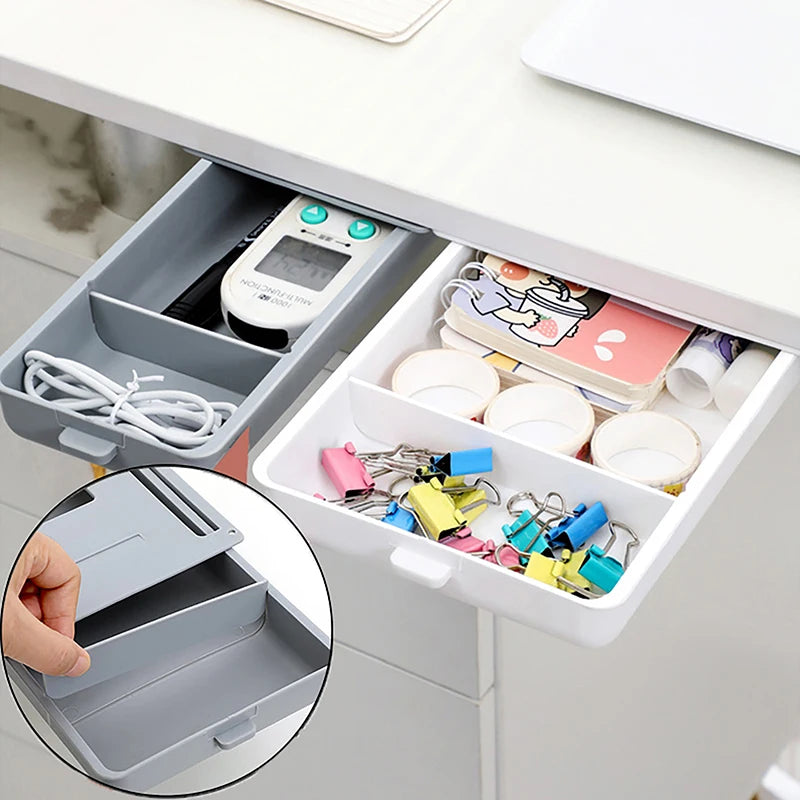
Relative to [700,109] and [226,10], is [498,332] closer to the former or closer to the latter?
[700,109]

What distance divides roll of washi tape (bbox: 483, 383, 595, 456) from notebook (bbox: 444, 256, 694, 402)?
0.05 feet

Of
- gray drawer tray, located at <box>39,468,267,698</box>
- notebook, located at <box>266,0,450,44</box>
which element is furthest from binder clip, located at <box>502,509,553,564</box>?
notebook, located at <box>266,0,450,44</box>

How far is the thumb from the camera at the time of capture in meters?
0.75

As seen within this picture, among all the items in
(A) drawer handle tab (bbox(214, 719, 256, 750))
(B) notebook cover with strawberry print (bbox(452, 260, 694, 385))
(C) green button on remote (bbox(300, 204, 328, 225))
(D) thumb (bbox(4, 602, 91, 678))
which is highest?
(B) notebook cover with strawberry print (bbox(452, 260, 694, 385))

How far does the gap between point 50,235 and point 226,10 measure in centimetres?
21

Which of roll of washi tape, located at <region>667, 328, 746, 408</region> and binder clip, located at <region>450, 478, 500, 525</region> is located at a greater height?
roll of washi tape, located at <region>667, 328, 746, 408</region>

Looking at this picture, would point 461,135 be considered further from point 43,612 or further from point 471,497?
point 43,612

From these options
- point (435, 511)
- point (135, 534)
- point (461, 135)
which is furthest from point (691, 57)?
point (135, 534)

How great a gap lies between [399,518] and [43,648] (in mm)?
226

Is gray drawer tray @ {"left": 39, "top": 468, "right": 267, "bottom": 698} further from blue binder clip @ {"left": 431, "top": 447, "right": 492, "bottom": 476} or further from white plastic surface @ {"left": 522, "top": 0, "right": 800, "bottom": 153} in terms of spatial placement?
white plastic surface @ {"left": 522, "top": 0, "right": 800, "bottom": 153}

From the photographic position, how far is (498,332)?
2.63ft

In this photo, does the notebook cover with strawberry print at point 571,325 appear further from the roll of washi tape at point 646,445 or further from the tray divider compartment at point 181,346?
the tray divider compartment at point 181,346

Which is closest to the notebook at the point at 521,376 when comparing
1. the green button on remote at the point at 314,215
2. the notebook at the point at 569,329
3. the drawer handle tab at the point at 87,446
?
the notebook at the point at 569,329

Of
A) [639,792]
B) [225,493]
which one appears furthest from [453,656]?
[639,792]
